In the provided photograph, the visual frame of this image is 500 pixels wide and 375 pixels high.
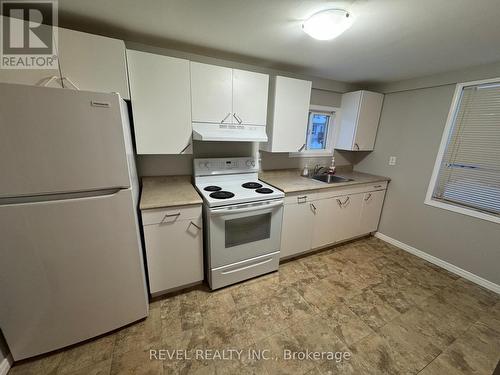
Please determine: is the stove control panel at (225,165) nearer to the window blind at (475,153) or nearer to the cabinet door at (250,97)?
the cabinet door at (250,97)

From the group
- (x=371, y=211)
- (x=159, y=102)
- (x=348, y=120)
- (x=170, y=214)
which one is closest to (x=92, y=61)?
(x=159, y=102)

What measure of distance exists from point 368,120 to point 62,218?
337 centimetres

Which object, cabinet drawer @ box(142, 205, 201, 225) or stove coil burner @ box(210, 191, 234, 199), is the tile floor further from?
stove coil burner @ box(210, 191, 234, 199)

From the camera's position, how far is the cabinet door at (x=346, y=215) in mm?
2408

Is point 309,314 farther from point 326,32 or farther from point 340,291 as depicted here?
point 326,32

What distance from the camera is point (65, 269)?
1.18 meters

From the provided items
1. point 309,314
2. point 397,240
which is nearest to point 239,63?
point 309,314

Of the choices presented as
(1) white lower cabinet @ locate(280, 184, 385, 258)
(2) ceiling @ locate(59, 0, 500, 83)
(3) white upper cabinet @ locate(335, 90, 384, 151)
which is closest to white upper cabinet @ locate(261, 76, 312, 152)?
(2) ceiling @ locate(59, 0, 500, 83)

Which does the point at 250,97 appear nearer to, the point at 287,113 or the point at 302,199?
the point at 287,113

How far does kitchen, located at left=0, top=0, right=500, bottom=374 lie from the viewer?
1115 mm

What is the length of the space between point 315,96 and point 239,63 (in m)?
1.14

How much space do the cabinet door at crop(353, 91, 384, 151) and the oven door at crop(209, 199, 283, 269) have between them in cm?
175

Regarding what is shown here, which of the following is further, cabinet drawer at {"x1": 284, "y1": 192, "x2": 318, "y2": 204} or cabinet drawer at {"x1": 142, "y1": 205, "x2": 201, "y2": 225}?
cabinet drawer at {"x1": 284, "y1": 192, "x2": 318, "y2": 204}

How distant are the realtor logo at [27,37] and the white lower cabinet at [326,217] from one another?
6.90 feet
